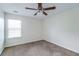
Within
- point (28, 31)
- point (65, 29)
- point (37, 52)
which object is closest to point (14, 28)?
point (28, 31)

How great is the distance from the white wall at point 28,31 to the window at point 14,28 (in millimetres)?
261

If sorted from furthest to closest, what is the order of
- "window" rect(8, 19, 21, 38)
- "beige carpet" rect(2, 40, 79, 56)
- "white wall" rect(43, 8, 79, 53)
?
"window" rect(8, 19, 21, 38) < "white wall" rect(43, 8, 79, 53) < "beige carpet" rect(2, 40, 79, 56)

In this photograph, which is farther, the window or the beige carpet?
the window

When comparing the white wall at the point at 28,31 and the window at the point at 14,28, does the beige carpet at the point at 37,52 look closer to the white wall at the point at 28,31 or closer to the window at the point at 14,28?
the white wall at the point at 28,31

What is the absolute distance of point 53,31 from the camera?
17.1ft

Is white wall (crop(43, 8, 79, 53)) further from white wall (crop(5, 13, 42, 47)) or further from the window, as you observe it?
the window

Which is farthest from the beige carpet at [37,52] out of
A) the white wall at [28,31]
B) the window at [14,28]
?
the window at [14,28]

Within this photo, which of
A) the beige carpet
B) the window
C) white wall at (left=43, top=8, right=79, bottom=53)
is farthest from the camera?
the window

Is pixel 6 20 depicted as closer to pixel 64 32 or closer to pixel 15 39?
pixel 15 39

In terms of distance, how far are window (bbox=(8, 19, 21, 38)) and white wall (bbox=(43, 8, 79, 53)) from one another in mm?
2429

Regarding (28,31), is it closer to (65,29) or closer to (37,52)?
(37,52)

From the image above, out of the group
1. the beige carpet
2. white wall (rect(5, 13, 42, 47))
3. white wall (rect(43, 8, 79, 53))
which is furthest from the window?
white wall (rect(43, 8, 79, 53))

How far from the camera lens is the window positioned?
4.55m

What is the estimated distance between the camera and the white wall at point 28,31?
15.1ft
